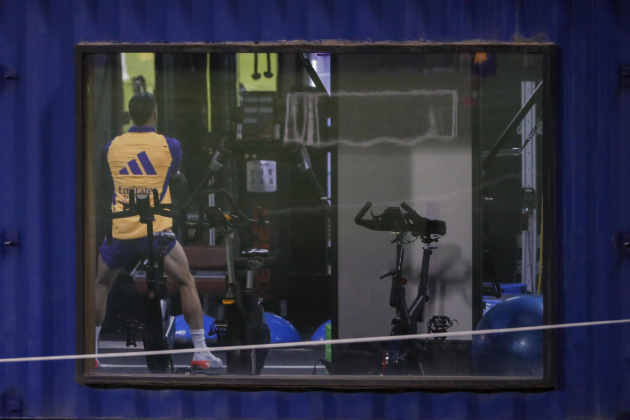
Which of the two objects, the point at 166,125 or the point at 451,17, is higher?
the point at 451,17

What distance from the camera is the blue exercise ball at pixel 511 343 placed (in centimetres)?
374

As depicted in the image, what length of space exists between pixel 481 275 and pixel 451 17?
5.78 ft

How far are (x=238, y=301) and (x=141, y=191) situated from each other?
102cm

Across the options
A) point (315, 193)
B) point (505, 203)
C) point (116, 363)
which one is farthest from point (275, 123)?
point (116, 363)

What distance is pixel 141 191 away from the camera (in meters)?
3.86

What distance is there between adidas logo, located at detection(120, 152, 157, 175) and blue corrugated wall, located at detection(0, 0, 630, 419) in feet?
1.28

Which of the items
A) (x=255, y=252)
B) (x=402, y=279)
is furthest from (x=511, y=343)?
(x=255, y=252)

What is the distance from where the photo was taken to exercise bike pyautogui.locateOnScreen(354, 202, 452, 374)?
12.5 ft

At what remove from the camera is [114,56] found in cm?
379

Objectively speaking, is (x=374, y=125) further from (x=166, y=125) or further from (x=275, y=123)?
(x=166, y=125)

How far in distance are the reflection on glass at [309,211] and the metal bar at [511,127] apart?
1 centimetres

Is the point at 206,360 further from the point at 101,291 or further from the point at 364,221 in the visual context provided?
the point at 364,221

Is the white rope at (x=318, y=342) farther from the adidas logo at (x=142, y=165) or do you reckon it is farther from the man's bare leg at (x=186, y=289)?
the adidas logo at (x=142, y=165)

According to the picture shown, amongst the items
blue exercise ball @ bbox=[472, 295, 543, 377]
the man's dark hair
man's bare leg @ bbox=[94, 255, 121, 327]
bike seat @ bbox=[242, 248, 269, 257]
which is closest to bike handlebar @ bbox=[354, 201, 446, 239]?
blue exercise ball @ bbox=[472, 295, 543, 377]
